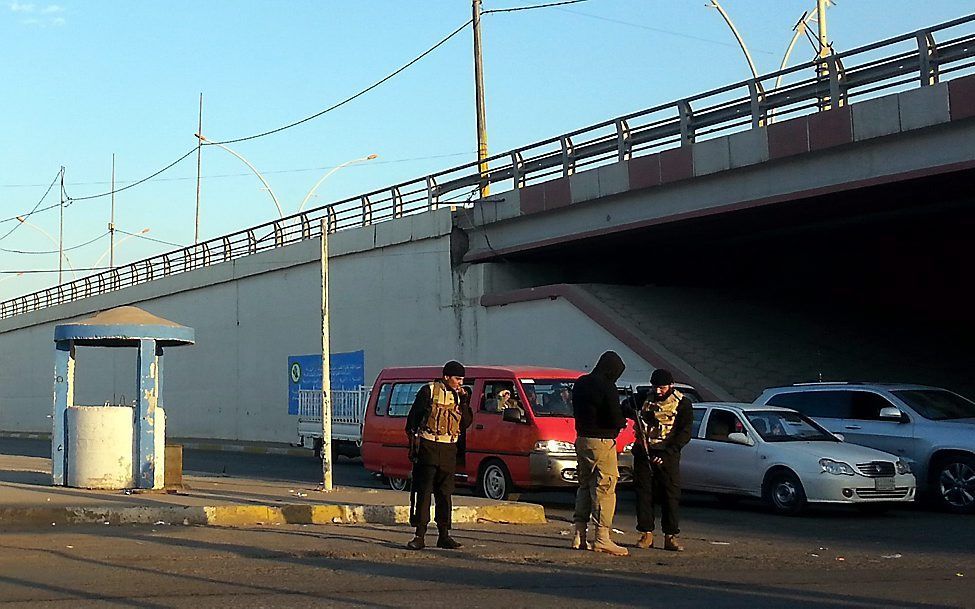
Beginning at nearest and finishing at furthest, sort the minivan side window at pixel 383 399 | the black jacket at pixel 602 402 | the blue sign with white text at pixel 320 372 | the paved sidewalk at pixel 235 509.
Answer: the black jacket at pixel 602 402 → the paved sidewalk at pixel 235 509 → the minivan side window at pixel 383 399 → the blue sign with white text at pixel 320 372

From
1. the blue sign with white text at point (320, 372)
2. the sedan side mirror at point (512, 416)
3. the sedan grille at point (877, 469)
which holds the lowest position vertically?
the sedan grille at point (877, 469)

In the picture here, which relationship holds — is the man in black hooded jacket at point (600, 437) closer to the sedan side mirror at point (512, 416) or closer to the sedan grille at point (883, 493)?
the sedan side mirror at point (512, 416)

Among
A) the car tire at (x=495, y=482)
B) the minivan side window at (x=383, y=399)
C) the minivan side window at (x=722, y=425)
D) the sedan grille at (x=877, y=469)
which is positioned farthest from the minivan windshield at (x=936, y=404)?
the minivan side window at (x=383, y=399)

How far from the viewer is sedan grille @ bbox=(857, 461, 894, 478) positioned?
15.7m

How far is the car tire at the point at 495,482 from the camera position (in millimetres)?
16797

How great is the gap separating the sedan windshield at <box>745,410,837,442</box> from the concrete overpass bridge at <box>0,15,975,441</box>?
5191 mm

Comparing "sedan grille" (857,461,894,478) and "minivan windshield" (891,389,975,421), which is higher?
"minivan windshield" (891,389,975,421)

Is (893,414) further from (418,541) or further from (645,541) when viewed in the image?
(418,541)

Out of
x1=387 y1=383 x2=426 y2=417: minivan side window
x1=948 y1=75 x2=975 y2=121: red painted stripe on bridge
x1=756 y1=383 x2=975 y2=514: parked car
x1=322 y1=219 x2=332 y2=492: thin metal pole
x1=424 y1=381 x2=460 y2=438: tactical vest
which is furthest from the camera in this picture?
x1=948 y1=75 x2=975 y2=121: red painted stripe on bridge

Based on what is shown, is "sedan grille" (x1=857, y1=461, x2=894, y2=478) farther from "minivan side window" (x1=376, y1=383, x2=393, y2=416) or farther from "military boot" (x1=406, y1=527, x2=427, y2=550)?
"minivan side window" (x1=376, y1=383, x2=393, y2=416)

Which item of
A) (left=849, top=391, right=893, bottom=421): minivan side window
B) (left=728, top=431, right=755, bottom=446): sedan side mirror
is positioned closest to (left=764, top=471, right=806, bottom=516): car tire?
(left=728, top=431, right=755, bottom=446): sedan side mirror

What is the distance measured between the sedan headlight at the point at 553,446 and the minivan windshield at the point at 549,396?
18.8 inches

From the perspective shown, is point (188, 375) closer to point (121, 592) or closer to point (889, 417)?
point (889, 417)

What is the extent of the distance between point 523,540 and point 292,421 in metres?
24.2
